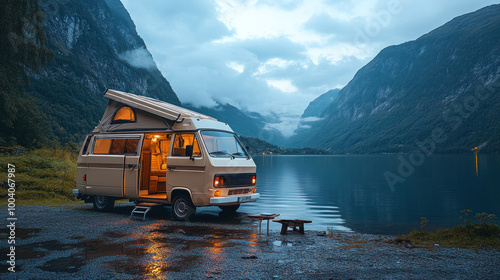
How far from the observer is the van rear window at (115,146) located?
13430 millimetres

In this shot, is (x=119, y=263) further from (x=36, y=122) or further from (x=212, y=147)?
(x=36, y=122)

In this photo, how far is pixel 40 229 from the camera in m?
10.4

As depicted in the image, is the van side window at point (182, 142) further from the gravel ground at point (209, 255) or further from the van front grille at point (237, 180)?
the gravel ground at point (209, 255)

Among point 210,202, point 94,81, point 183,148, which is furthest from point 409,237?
point 94,81

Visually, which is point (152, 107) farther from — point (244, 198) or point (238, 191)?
point (244, 198)

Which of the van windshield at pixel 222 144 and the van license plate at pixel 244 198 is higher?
the van windshield at pixel 222 144

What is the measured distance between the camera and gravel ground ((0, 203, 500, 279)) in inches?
253

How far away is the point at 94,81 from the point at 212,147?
166m

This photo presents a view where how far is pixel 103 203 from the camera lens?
14609mm

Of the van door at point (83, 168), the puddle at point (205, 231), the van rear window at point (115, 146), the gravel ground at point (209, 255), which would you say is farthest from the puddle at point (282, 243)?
the van door at point (83, 168)

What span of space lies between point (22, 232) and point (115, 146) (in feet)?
15.5

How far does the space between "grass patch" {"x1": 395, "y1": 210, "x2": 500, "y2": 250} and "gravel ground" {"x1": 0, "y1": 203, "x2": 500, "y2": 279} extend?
0.58 m

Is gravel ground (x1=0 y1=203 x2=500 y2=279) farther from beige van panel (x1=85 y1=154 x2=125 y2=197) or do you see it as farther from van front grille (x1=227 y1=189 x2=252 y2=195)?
beige van panel (x1=85 y1=154 x2=125 y2=197)

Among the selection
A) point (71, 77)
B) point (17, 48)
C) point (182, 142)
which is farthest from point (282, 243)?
point (71, 77)
